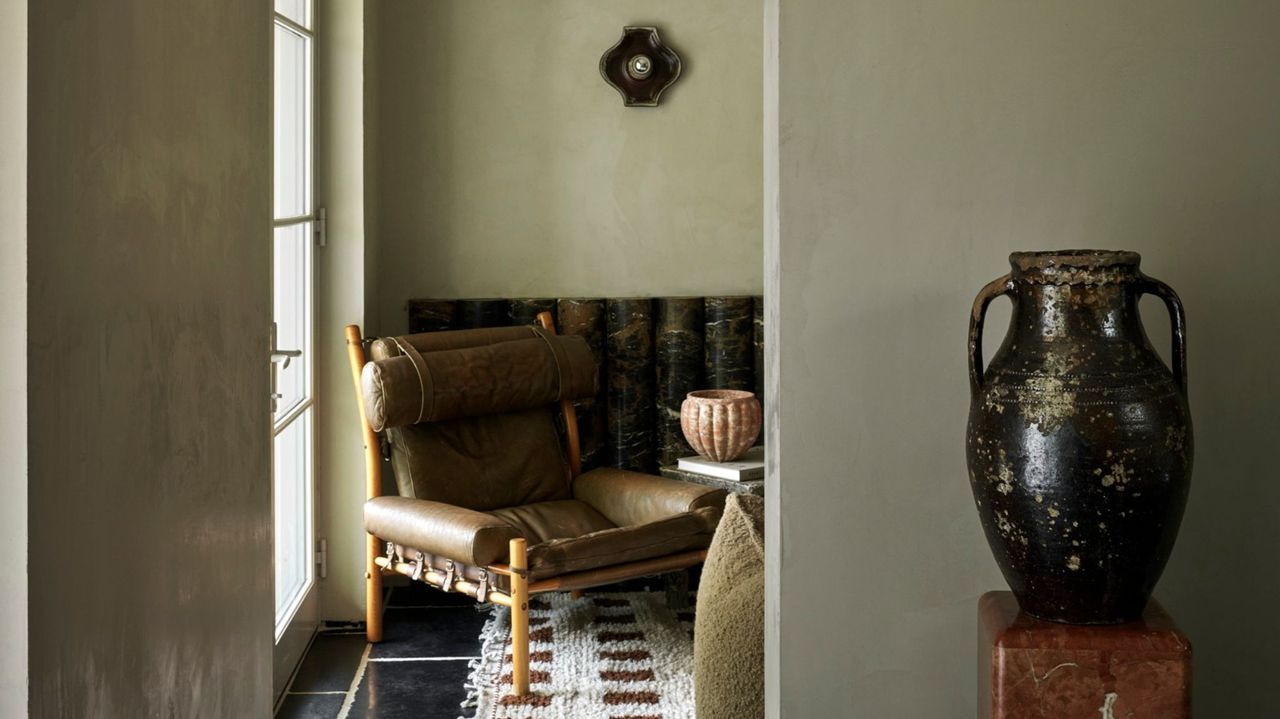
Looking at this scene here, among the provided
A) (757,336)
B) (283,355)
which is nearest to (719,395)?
(757,336)

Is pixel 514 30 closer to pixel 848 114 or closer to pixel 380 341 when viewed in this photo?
pixel 380 341

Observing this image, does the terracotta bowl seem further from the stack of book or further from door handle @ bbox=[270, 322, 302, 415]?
door handle @ bbox=[270, 322, 302, 415]

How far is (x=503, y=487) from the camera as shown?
3967 mm

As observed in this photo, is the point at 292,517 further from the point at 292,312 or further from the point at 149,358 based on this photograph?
the point at 149,358

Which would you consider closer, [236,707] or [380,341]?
[236,707]

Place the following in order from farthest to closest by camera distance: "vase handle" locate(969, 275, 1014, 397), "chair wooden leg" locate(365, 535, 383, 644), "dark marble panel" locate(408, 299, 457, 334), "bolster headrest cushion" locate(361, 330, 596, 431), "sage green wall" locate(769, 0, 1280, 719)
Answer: "dark marble panel" locate(408, 299, 457, 334), "chair wooden leg" locate(365, 535, 383, 644), "bolster headrest cushion" locate(361, 330, 596, 431), "sage green wall" locate(769, 0, 1280, 719), "vase handle" locate(969, 275, 1014, 397)

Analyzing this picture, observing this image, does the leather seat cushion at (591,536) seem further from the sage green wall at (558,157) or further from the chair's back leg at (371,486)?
the sage green wall at (558,157)

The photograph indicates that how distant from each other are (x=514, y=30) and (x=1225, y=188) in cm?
315

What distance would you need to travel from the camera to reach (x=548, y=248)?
452 centimetres

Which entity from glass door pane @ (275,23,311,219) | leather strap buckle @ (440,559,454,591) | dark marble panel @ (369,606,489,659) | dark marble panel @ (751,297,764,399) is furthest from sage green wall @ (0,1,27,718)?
dark marble panel @ (751,297,764,399)

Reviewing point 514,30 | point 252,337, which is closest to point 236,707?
point 252,337

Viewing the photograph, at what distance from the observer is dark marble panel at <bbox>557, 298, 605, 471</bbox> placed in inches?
173

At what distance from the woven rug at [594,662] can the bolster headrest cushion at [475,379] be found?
2.31ft

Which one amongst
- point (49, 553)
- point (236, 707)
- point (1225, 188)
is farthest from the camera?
point (236, 707)
